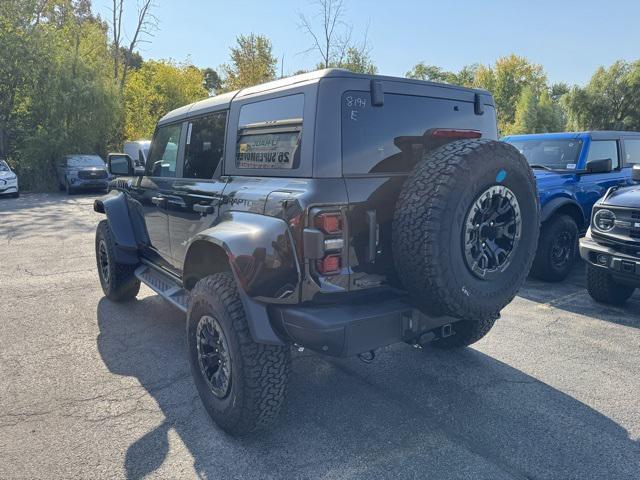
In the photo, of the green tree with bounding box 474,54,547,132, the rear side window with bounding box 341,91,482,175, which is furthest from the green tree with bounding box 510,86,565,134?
the rear side window with bounding box 341,91,482,175

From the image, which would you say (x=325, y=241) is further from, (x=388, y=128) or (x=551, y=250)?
(x=551, y=250)

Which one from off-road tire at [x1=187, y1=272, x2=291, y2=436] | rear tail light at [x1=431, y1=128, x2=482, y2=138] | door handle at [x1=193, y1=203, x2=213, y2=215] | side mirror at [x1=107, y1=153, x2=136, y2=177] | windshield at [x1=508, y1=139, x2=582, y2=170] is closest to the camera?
off-road tire at [x1=187, y1=272, x2=291, y2=436]

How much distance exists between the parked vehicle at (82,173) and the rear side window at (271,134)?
665 inches

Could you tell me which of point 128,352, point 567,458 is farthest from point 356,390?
point 128,352

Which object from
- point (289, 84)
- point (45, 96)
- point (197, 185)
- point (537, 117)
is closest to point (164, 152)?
point (197, 185)

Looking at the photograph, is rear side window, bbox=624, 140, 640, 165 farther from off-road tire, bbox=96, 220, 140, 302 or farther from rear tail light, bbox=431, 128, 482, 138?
off-road tire, bbox=96, 220, 140, 302

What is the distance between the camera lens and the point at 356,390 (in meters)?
3.29

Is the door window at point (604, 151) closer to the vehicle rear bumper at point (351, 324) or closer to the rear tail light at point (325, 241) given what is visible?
the vehicle rear bumper at point (351, 324)

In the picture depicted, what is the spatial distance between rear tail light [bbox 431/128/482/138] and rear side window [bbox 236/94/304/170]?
817 millimetres

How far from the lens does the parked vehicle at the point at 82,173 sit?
17766mm

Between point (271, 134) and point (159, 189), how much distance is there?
5.57 feet

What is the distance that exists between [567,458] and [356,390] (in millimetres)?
1319

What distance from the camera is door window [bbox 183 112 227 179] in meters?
3.38

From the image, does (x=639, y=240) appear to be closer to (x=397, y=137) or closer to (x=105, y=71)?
(x=397, y=137)
